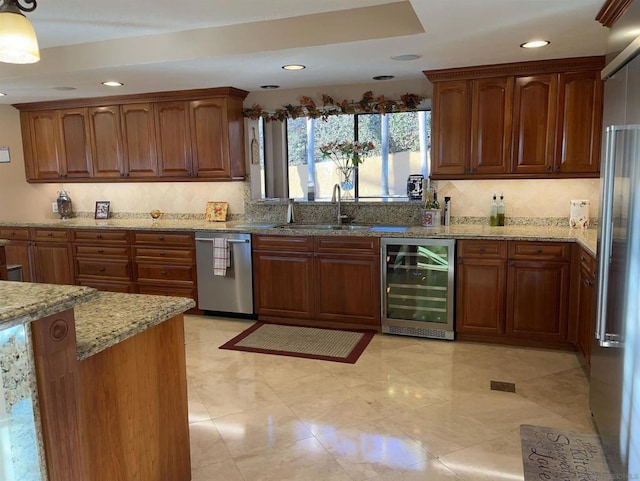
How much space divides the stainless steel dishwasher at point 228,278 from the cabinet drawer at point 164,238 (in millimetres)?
140

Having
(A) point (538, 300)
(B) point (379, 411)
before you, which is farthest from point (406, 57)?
(B) point (379, 411)

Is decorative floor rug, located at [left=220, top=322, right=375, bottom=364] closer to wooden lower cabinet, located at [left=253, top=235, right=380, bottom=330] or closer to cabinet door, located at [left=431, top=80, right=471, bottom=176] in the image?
wooden lower cabinet, located at [left=253, top=235, right=380, bottom=330]

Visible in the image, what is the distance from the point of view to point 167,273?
4.96m

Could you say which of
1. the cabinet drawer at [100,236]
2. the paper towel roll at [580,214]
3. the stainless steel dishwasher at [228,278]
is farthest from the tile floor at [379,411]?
the cabinet drawer at [100,236]

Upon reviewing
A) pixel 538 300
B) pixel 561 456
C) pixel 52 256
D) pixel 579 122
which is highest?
pixel 579 122

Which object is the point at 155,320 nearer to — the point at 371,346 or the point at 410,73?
the point at 371,346

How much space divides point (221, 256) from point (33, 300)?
326 centimetres

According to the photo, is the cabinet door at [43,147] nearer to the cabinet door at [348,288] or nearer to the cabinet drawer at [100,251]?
the cabinet drawer at [100,251]

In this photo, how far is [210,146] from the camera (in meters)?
5.01

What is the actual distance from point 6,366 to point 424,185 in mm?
3925

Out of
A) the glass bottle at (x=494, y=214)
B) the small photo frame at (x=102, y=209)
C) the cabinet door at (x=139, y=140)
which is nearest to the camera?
the glass bottle at (x=494, y=214)

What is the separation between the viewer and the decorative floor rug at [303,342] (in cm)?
387

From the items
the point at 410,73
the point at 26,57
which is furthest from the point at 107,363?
the point at 410,73

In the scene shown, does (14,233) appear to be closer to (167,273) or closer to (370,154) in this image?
(167,273)
